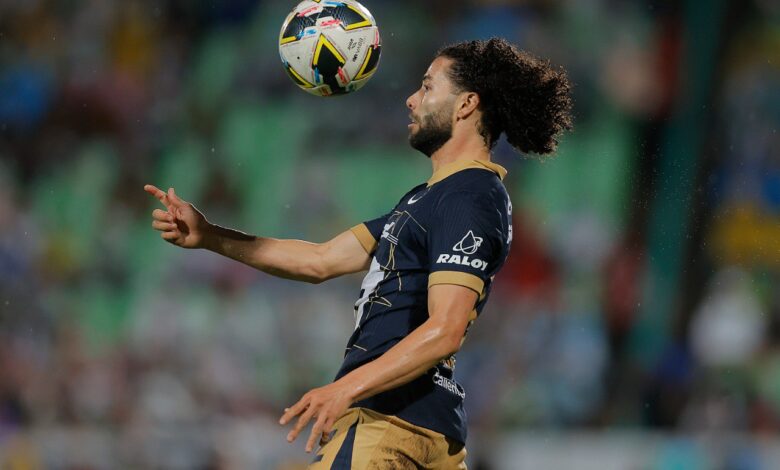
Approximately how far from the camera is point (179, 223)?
13.1 ft

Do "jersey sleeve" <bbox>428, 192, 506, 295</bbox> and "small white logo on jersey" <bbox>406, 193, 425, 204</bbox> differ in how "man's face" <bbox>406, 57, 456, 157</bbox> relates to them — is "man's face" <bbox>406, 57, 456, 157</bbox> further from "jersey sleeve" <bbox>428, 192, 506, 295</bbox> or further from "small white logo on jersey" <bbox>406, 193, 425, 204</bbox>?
"jersey sleeve" <bbox>428, 192, 506, 295</bbox>

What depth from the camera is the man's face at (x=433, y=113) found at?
384 centimetres

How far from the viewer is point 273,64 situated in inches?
386

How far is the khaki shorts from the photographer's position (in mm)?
3371

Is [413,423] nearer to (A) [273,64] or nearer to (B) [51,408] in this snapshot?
(B) [51,408]

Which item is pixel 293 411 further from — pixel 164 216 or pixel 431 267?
pixel 164 216

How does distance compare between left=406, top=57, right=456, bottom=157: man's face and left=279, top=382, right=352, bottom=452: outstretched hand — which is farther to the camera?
left=406, top=57, right=456, bottom=157: man's face

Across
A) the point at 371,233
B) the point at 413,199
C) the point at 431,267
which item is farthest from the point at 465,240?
the point at 371,233

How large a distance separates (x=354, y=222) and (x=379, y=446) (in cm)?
582

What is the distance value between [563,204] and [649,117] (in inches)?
40.0

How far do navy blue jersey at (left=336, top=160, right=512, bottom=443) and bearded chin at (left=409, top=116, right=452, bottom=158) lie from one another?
0.12 meters

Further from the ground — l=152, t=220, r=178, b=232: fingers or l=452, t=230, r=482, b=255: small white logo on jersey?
l=152, t=220, r=178, b=232: fingers

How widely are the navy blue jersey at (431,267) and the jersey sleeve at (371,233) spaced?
40 centimetres

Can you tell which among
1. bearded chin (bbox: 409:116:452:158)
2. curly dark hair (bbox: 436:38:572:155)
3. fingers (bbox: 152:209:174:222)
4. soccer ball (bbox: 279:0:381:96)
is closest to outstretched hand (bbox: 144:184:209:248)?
fingers (bbox: 152:209:174:222)
